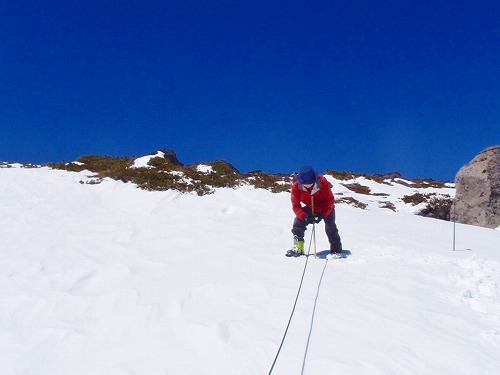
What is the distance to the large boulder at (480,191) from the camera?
446 inches

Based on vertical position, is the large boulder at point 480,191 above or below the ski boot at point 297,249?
above

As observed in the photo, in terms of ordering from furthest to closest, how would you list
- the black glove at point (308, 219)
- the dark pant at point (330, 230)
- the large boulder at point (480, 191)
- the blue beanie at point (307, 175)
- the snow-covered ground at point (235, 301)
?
the large boulder at point (480, 191) < the black glove at point (308, 219) < the dark pant at point (330, 230) < the blue beanie at point (307, 175) < the snow-covered ground at point (235, 301)

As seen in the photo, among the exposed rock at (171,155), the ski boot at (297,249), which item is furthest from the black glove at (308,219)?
the exposed rock at (171,155)

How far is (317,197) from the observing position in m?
6.08

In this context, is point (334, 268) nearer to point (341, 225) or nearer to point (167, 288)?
point (167, 288)

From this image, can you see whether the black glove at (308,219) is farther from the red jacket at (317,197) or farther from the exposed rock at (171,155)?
the exposed rock at (171,155)

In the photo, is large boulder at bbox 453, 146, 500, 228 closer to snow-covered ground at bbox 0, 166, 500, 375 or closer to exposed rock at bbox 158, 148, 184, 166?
snow-covered ground at bbox 0, 166, 500, 375

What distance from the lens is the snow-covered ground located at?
298cm

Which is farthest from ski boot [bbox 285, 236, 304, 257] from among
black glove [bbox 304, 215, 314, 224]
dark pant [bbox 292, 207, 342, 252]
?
black glove [bbox 304, 215, 314, 224]

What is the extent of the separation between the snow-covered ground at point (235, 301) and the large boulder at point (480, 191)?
390 cm

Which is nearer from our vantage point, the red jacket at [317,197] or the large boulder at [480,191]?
the red jacket at [317,197]

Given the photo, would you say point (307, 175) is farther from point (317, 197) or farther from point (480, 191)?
point (480, 191)

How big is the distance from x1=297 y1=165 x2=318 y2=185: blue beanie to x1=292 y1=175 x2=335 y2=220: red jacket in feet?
0.42

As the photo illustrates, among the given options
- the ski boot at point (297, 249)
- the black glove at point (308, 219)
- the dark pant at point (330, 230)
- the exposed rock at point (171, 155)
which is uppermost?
the exposed rock at point (171, 155)
